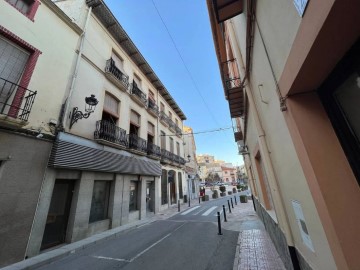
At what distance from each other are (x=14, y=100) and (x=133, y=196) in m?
8.46

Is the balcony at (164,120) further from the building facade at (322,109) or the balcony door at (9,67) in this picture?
the building facade at (322,109)

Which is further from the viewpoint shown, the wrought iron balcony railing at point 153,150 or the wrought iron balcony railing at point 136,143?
the wrought iron balcony railing at point 153,150

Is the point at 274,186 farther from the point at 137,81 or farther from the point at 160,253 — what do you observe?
the point at 137,81

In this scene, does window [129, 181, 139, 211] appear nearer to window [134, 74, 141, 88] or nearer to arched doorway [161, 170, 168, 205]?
arched doorway [161, 170, 168, 205]

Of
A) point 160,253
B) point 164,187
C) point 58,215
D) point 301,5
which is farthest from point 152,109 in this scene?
point 301,5

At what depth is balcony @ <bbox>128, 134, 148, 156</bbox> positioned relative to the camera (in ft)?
37.4

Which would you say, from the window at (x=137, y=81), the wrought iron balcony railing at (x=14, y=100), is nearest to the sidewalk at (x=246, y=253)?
the wrought iron balcony railing at (x=14, y=100)

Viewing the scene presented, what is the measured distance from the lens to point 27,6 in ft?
21.9

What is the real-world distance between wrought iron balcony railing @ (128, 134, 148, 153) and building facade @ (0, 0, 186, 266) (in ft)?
0.25

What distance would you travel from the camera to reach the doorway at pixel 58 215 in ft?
20.9

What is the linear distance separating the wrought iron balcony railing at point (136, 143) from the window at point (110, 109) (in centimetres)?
148

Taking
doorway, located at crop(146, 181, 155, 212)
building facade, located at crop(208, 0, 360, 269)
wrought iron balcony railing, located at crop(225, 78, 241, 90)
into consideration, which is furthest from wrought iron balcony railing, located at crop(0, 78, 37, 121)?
doorway, located at crop(146, 181, 155, 212)

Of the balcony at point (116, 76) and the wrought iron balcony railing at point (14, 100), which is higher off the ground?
the balcony at point (116, 76)

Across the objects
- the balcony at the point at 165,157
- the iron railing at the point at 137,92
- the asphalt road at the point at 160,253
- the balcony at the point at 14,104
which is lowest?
the asphalt road at the point at 160,253
